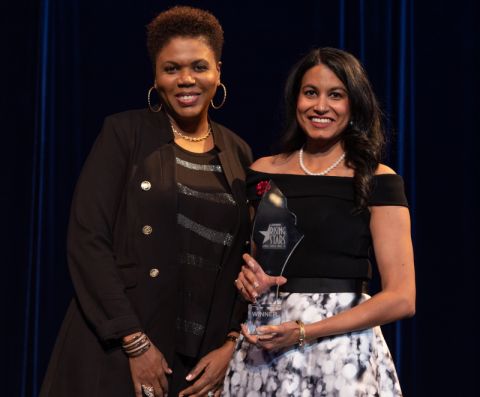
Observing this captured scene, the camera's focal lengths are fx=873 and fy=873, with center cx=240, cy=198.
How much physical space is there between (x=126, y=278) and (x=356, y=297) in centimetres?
66

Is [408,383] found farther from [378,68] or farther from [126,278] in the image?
[126,278]

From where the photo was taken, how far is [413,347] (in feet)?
11.8

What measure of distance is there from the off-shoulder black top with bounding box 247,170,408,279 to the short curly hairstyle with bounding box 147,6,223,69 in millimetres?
674

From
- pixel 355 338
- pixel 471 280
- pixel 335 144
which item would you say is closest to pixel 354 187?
pixel 335 144

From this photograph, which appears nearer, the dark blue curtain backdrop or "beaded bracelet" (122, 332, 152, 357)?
"beaded bracelet" (122, 332, 152, 357)

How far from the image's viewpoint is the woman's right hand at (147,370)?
244cm

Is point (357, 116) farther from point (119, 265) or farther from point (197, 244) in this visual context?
point (119, 265)

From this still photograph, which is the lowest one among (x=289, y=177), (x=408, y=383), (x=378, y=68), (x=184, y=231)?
(x=408, y=383)

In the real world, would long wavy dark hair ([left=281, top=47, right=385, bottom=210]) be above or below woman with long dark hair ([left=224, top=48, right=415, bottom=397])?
above

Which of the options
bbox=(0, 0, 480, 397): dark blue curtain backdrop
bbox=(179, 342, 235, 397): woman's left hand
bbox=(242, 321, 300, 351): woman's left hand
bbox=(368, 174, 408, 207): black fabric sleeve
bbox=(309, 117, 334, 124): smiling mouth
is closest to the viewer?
bbox=(242, 321, 300, 351): woman's left hand

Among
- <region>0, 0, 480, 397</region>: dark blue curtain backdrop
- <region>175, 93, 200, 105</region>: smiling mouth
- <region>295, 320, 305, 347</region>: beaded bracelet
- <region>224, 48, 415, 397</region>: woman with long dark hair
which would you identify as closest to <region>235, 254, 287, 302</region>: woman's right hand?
<region>224, 48, 415, 397</region>: woman with long dark hair

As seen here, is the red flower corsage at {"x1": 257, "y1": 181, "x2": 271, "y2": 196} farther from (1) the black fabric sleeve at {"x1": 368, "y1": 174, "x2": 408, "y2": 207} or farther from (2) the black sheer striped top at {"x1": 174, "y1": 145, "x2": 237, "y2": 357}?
(1) the black fabric sleeve at {"x1": 368, "y1": 174, "x2": 408, "y2": 207}

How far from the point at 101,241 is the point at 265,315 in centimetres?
54

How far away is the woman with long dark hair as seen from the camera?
2178 mm
